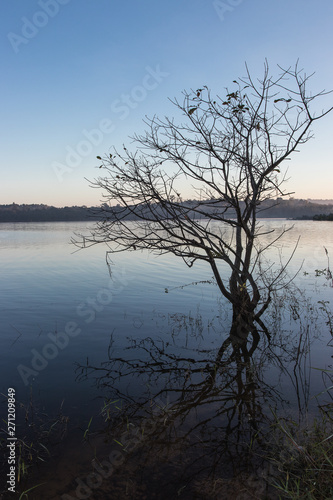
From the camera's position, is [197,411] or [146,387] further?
[146,387]

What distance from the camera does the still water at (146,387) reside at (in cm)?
463

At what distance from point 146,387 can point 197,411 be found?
135 centimetres

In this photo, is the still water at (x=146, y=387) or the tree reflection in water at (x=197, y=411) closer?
the tree reflection in water at (x=197, y=411)

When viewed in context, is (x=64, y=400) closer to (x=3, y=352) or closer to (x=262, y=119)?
(x=3, y=352)

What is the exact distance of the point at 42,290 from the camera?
16875mm

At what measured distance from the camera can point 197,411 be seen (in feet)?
20.1

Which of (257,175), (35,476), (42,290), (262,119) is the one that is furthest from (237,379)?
(42,290)

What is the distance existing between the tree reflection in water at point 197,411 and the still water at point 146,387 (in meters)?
0.02

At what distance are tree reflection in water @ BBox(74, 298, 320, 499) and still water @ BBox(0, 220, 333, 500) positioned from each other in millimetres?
23

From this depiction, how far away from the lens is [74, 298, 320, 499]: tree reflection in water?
4.46 m

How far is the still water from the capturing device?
15.2 ft

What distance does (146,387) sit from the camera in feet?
23.2

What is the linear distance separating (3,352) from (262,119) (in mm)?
9418

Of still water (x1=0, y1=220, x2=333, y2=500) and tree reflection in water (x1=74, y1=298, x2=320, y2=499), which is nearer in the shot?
tree reflection in water (x1=74, y1=298, x2=320, y2=499)
